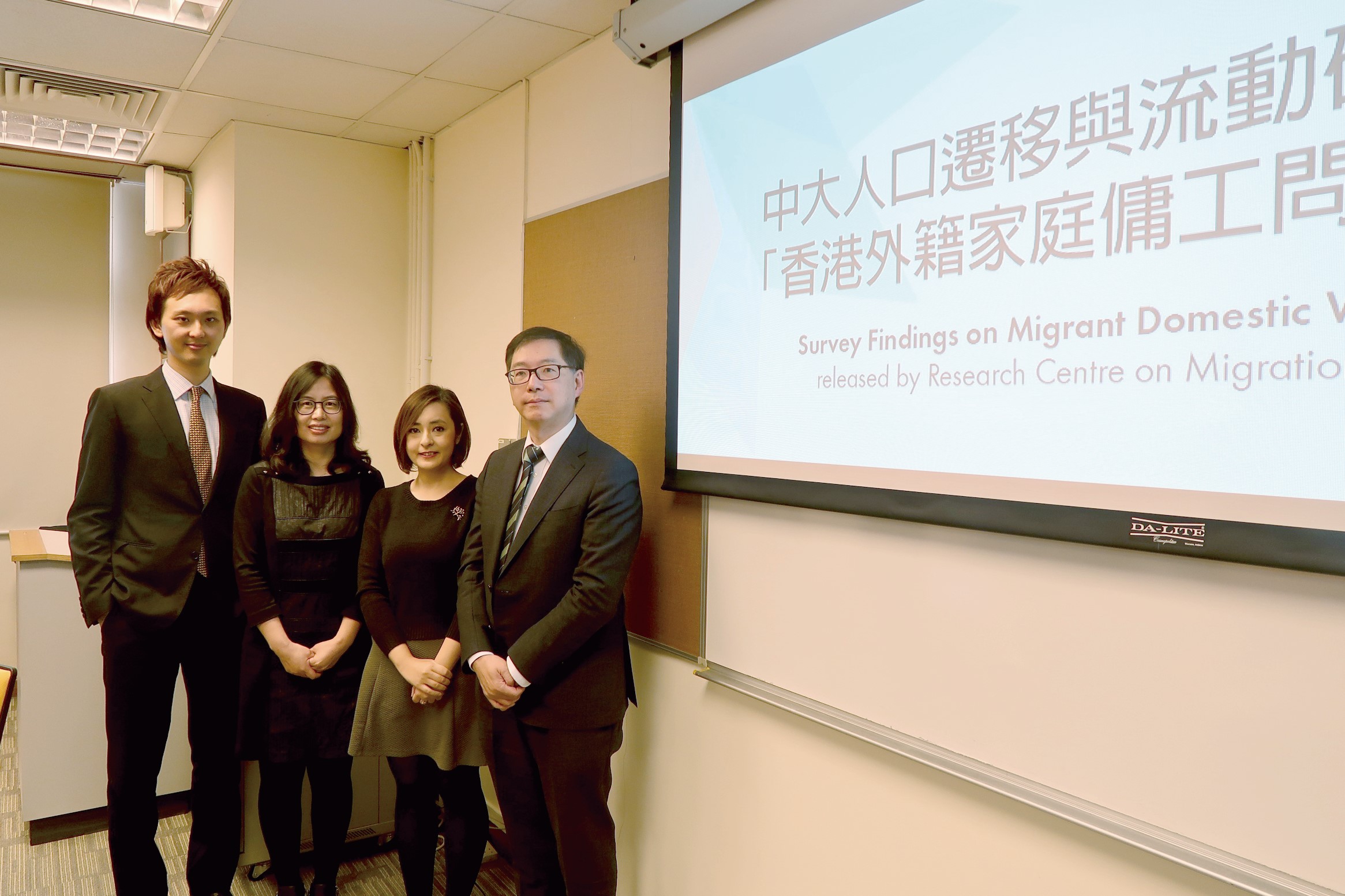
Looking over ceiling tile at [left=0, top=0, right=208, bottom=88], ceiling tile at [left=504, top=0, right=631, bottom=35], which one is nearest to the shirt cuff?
ceiling tile at [left=504, top=0, right=631, bottom=35]

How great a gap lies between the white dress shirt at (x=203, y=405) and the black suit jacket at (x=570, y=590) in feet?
2.96

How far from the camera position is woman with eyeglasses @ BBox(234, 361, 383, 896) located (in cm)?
224

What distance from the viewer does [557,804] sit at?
6.45 ft

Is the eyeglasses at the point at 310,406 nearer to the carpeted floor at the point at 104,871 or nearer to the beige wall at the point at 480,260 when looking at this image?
the beige wall at the point at 480,260

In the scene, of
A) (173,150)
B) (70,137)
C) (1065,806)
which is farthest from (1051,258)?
(70,137)

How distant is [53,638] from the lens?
295 centimetres

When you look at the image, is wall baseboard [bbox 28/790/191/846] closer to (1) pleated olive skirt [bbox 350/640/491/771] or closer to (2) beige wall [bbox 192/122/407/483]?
(1) pleated olive skirt [bbox 350/640/491/771]

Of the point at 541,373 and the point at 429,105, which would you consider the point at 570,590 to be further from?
the point at 429,105

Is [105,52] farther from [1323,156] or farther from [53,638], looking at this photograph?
[1323,156]

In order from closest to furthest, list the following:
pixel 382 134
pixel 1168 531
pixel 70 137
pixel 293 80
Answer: pixel 1168 531
pixel 293 80
pixel 382 134
pixel 70 137

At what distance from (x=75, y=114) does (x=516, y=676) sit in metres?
3.27

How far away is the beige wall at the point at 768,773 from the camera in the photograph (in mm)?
1391

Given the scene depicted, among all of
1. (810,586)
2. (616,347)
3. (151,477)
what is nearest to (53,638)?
(151,477)

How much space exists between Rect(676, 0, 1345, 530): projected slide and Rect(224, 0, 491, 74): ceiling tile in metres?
1.11
